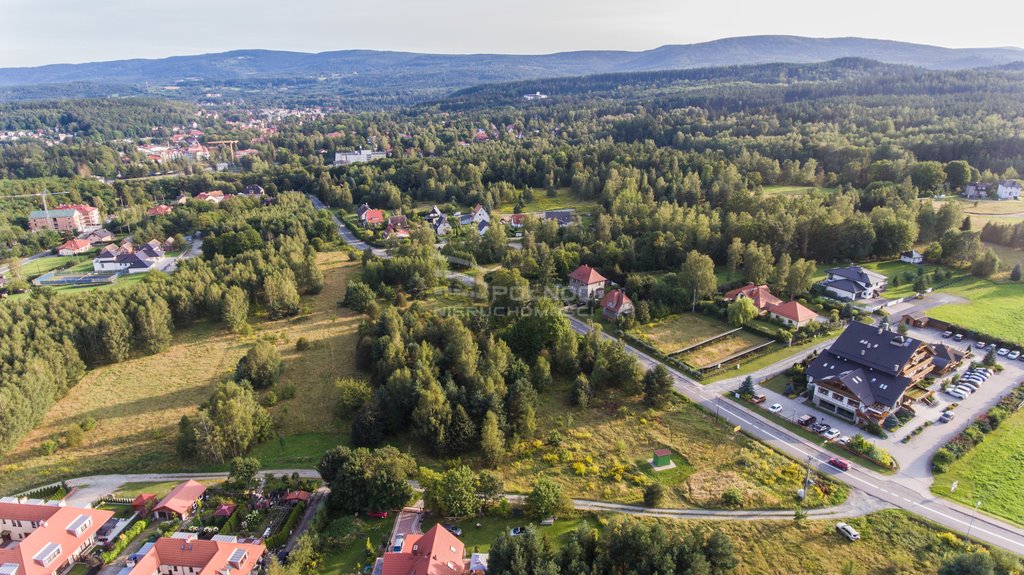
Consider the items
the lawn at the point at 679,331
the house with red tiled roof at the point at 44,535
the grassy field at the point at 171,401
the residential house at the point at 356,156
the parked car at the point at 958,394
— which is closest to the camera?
the house with red tiled roof at the point at 44,535

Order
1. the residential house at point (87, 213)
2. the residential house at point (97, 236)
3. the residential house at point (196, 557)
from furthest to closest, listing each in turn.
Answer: the residential house at point (87, 213)
the residential house at point (97, 236)
the residential house at point (196, 557)

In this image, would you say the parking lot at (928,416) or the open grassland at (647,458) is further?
the parking lot at (928,416)

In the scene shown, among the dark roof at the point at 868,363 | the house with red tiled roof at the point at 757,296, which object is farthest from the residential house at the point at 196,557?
the house with red tiled roof at the point at 757,296

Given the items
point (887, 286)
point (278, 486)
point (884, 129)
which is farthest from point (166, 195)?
point (884, 129)

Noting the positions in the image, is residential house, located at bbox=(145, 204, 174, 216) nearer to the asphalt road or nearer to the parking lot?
the asphalt road

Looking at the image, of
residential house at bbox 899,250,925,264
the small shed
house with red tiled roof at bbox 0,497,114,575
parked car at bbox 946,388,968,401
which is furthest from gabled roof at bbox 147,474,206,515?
residential house at bbox 899,250,925,264

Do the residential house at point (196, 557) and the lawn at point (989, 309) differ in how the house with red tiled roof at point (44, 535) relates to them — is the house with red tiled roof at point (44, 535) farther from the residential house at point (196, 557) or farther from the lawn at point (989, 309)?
the lawn at point (989, 309)
